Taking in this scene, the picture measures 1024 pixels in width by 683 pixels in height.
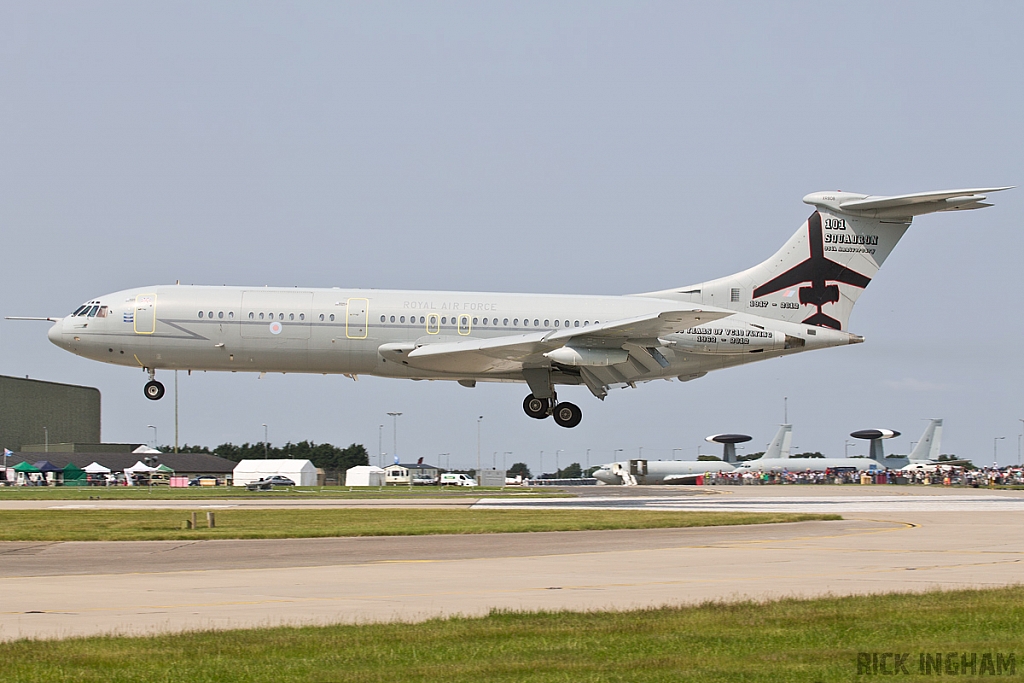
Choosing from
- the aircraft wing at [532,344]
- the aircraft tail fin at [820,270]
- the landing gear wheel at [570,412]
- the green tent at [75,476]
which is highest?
the aircraft tail fin at [820,270]

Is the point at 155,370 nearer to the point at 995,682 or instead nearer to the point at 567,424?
the point at 567,424

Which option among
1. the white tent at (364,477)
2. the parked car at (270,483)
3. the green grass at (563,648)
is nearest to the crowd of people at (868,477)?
the white tent at (364,477)

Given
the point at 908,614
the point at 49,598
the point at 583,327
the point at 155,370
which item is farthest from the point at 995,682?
the point at 155,370

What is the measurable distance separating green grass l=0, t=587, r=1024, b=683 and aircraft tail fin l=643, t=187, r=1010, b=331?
32.1m

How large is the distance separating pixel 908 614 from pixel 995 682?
11.3 ft

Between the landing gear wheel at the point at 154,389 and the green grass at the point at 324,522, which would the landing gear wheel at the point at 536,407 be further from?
the landing gear wheel at the point at 154,389

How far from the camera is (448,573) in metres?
16.5

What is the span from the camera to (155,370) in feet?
137

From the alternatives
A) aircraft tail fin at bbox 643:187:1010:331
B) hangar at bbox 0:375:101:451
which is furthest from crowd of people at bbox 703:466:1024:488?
hangar at bbox 0:375:101:451

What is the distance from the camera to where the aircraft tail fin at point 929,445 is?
114 m

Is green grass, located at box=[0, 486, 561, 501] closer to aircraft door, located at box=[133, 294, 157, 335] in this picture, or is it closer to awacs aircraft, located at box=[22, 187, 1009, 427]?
awacs aircraft, located at box=[22, 187, 1009, 427]

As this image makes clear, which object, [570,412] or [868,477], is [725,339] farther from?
[868,477]

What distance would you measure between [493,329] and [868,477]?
216 ft

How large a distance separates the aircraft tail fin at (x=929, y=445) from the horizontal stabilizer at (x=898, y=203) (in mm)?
77732
